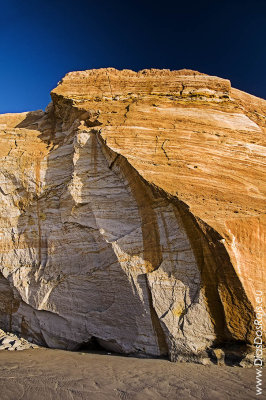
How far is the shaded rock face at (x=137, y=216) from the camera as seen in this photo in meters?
6.12

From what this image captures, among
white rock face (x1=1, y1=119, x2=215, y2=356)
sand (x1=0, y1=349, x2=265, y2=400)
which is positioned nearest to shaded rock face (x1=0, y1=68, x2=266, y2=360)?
white rock face (x1=1, y1=119, x2=215, y2=356)

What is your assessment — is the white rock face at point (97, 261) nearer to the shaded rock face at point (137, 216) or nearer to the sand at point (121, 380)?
the shaded rock face at point (137, 216)

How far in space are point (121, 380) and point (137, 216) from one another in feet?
11.9

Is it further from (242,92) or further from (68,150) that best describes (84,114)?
(242,92)

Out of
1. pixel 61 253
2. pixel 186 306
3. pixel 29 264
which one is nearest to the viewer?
pixel 186 306

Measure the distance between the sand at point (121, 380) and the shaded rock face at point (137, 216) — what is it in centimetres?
68

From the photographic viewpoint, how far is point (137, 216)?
24.2 feet

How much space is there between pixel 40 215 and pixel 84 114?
3495mm

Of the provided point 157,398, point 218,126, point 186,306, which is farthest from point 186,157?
point 157,398

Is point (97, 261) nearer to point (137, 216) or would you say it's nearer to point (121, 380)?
point (137, 216)

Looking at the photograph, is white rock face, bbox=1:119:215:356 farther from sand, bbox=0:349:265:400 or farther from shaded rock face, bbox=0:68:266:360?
sand, bbox=0:349:265:400

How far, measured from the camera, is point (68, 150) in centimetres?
899

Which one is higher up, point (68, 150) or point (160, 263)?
point (68, 150)

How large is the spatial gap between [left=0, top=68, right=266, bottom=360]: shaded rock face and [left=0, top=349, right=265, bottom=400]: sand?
2.22 feet
